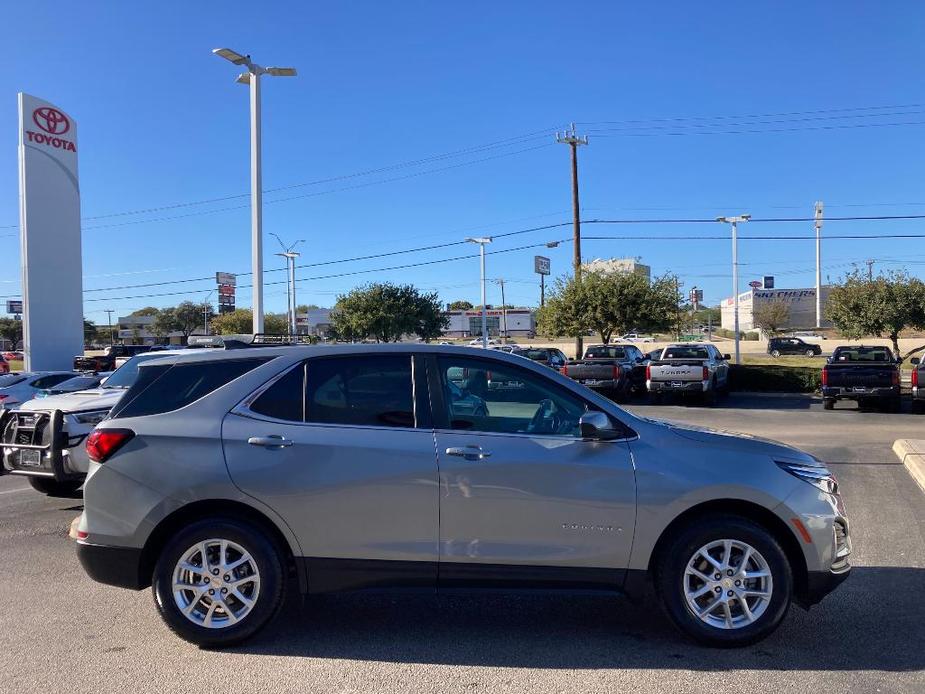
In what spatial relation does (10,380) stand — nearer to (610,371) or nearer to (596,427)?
(610,371)

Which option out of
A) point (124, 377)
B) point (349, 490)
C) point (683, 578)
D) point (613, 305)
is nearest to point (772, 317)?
point (613, 305)

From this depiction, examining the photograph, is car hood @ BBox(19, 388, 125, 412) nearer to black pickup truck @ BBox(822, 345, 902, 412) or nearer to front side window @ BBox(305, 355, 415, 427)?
front side window @ BBox(305, 355, 415, 427)

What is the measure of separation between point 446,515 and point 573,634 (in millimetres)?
1178

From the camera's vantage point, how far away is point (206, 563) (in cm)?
428

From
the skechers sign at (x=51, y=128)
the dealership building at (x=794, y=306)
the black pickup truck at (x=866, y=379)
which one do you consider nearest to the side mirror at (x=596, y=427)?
the black pickup truck at (x=866, y=379)

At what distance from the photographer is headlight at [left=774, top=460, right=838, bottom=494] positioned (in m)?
4.35

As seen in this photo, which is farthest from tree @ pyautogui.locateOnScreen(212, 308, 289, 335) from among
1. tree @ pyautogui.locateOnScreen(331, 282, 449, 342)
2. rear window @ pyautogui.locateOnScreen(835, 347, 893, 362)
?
rear window @ pyautogui.locateOnScreen(835, 347, 893, 362)

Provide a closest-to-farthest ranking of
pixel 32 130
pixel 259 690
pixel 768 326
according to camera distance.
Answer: pixel 259 690, pixel 32 130, pixel 768 326

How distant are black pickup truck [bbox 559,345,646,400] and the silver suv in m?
17.3

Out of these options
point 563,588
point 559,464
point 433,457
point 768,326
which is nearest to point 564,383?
point 559,464

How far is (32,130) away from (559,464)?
30.5 meters

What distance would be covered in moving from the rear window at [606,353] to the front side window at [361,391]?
21313 millimetres

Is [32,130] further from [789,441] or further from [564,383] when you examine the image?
[564,383]

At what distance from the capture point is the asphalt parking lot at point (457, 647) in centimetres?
A: 390
